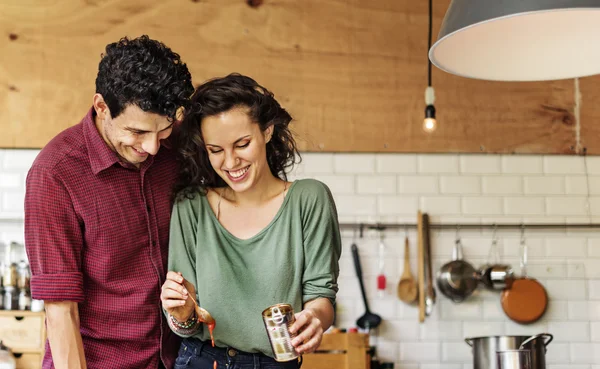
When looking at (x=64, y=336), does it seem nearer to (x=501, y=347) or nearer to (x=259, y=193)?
(x=259, y=193)

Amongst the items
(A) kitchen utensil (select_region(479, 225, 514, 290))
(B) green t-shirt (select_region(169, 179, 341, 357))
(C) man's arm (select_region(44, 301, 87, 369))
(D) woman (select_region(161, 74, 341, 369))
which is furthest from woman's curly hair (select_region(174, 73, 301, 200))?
(A) kitchen utensil (select_region(479, 225, 514, 290))

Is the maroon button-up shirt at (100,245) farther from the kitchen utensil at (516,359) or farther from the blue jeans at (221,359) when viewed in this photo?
the kitchen utensil at (516,359)

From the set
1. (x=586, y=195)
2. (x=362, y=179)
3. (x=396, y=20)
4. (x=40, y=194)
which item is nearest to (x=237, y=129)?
(x=40, y=194)

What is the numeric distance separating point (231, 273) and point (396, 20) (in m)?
3.02

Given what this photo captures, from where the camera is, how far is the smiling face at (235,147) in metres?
2.56

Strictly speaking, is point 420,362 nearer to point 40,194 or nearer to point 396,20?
point 396,20

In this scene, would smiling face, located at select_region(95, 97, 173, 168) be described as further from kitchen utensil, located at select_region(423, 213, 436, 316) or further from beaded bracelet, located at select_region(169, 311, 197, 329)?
kitchen utensil, located at select_region(423, 213, 436, 316)

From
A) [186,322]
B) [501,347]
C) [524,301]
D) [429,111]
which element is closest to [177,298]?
[186,322]

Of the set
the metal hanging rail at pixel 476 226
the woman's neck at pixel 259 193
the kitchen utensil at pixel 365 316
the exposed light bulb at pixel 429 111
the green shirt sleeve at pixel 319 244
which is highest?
the exposed light bulb at pixel 429 111

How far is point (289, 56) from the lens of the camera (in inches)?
200

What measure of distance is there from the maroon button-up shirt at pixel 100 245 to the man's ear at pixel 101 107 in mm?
60

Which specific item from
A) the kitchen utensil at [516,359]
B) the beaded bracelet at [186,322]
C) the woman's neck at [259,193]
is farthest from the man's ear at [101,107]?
the kitchen utensil at [516,359]

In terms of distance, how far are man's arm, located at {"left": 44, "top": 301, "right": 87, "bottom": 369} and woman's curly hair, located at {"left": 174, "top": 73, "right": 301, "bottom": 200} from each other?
19.7 inches

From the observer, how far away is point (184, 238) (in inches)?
103
